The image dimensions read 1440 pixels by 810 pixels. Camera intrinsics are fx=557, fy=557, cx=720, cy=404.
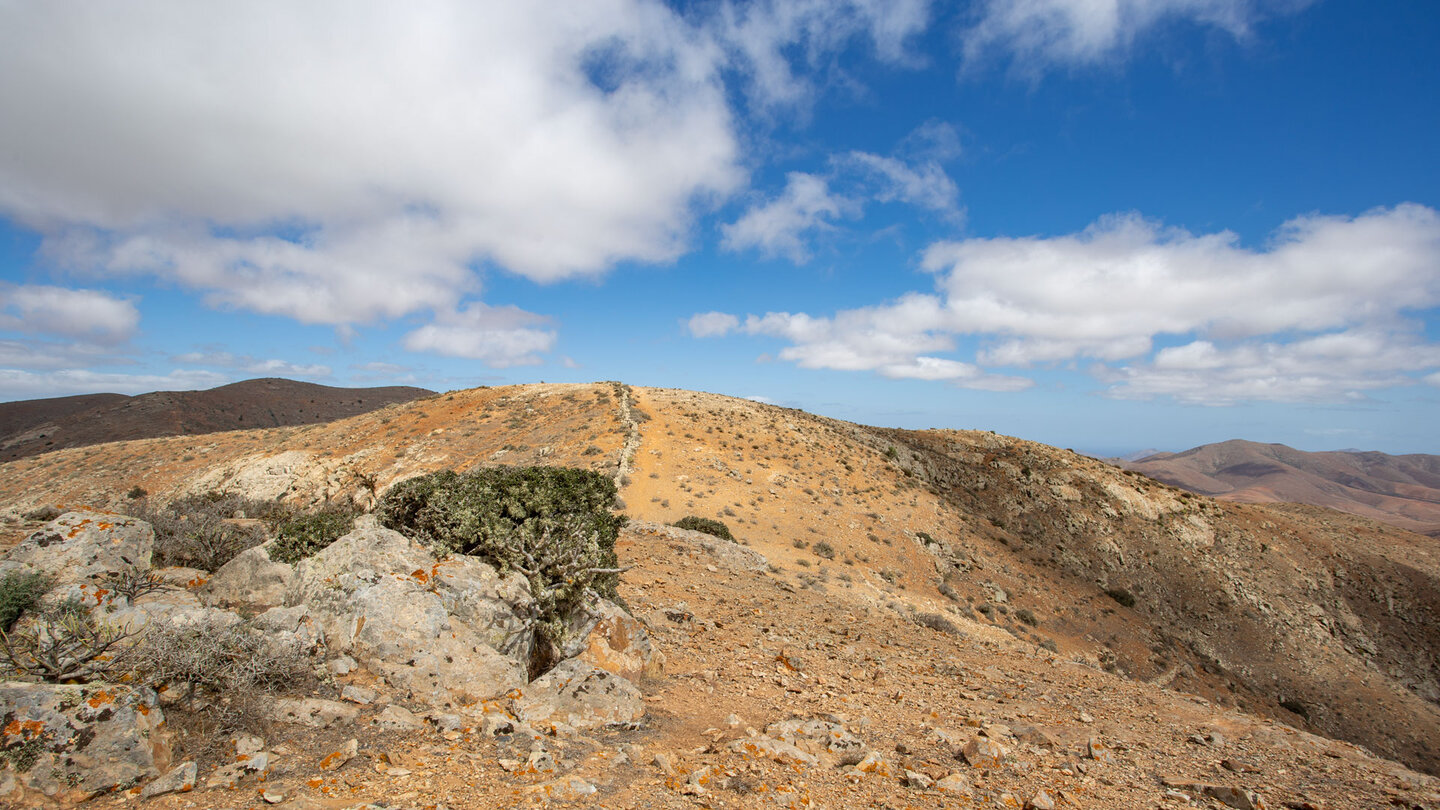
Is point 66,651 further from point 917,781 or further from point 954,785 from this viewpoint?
point 954,785

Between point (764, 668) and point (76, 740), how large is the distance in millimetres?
7311

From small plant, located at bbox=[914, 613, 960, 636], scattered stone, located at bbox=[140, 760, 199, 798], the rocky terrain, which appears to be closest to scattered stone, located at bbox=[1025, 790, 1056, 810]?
Answer: the rocky terrain

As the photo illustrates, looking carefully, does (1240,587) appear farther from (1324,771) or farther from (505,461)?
(505,461)

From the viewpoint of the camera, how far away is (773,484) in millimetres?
28625

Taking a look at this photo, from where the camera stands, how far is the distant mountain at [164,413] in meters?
63.9

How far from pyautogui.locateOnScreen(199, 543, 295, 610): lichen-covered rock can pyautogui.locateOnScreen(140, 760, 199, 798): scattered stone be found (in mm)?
2579

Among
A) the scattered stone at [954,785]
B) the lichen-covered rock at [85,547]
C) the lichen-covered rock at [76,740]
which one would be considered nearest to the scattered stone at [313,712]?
the lichen-covered rock at [76,740]

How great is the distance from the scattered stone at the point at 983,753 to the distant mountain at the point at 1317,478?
126m

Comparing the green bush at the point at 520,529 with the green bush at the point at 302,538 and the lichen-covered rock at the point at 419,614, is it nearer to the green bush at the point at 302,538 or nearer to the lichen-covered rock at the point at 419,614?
the lichen-covered rock at the point at 419,614

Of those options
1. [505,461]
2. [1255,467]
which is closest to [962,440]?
[505,461]

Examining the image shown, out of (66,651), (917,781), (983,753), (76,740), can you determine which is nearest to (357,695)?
(76,740)

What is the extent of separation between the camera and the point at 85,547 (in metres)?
5.92

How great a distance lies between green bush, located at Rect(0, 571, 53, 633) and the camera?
4.83 metres

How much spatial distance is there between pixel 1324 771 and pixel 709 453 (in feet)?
81.2
